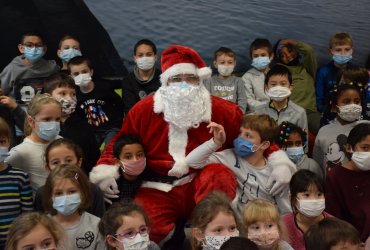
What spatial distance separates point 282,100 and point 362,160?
994 mm

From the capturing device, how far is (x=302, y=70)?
194 inches

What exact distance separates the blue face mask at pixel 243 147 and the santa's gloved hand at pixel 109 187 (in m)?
0.86

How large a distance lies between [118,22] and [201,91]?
1.98 metres

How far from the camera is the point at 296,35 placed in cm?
548

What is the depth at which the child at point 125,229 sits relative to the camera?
249 centimetres

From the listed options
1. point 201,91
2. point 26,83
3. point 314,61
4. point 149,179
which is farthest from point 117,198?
point 314,61

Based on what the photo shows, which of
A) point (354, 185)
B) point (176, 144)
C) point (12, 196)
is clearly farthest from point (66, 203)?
point (354, 185)

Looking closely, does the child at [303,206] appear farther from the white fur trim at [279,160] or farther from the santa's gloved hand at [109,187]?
the santa's gloved hand at [109,187]

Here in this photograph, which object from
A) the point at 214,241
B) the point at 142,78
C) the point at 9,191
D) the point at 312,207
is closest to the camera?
the point at 214,241

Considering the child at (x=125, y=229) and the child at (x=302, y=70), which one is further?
the child at (x=302, y=70)

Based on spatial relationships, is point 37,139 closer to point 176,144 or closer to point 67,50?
point 176,144

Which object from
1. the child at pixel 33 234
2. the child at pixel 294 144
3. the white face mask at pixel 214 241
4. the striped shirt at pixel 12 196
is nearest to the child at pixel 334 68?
the child at pixel 294 144

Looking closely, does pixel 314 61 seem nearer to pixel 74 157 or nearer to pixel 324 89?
pixel 324 89

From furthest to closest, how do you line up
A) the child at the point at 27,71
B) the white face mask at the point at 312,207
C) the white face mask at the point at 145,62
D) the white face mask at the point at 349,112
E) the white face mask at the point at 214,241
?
the white face mask at the point at 145,62, the child at the point at 27,71, the white face mask at the point at 349,112, the white face mask at the point at 312,207, the white face mask at the point at 214,241
